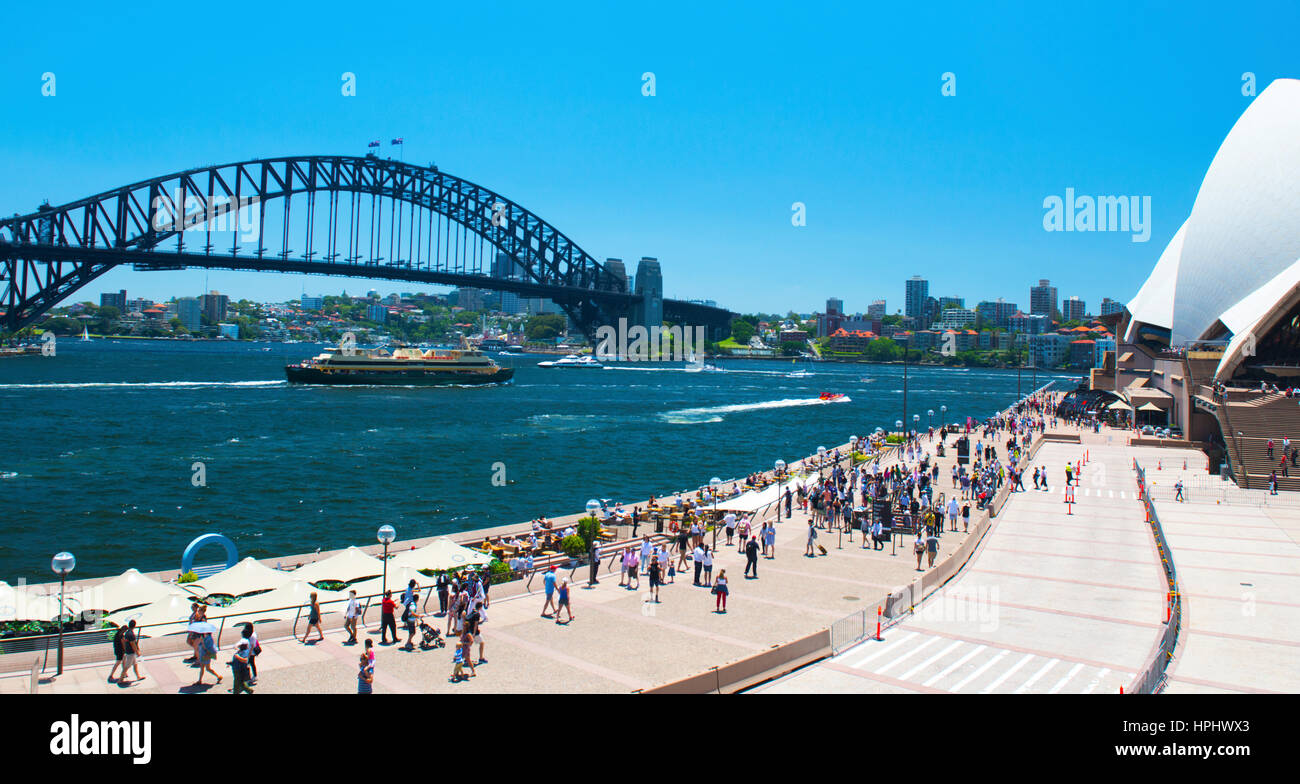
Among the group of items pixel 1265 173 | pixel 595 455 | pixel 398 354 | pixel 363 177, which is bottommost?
pixel 595 455

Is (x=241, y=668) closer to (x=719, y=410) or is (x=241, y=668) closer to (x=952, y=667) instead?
(x=952, y=667)

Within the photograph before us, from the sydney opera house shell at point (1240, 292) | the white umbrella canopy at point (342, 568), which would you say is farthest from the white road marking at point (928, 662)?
the sydney opera house shell at point (1240, 292)

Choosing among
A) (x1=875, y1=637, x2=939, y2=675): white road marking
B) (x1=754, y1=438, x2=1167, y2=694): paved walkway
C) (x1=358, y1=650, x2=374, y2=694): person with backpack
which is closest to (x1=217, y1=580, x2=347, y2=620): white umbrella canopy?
(x1=358, y1=650, x2=374, y2=694): person with backpack

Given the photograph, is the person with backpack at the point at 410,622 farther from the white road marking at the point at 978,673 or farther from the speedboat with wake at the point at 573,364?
the speedboat with wake at the point at 573,364

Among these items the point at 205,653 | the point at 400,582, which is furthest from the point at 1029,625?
the point at 205,653
